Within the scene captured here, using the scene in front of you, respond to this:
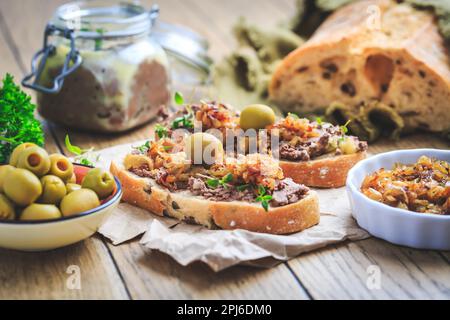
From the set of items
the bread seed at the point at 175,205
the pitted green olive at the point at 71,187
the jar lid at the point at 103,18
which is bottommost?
the bread seed at the point at 175,205

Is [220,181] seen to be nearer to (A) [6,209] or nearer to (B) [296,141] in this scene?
(B) [296,141]

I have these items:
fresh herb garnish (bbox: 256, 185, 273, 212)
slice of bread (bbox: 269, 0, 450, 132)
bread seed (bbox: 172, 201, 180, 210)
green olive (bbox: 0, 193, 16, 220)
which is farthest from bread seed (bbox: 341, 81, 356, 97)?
green olive (bbox: 0, 193, 16, 220)

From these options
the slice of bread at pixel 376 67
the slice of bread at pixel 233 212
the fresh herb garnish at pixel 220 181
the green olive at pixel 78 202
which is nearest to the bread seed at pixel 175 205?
the slice of bread at pixel 233 212

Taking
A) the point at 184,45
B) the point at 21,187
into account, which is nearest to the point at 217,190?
the point at 21,187

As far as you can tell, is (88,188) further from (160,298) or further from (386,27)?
(386,27)

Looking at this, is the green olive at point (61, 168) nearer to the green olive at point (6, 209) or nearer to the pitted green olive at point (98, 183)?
the pitted green olive at point (98, 183)
